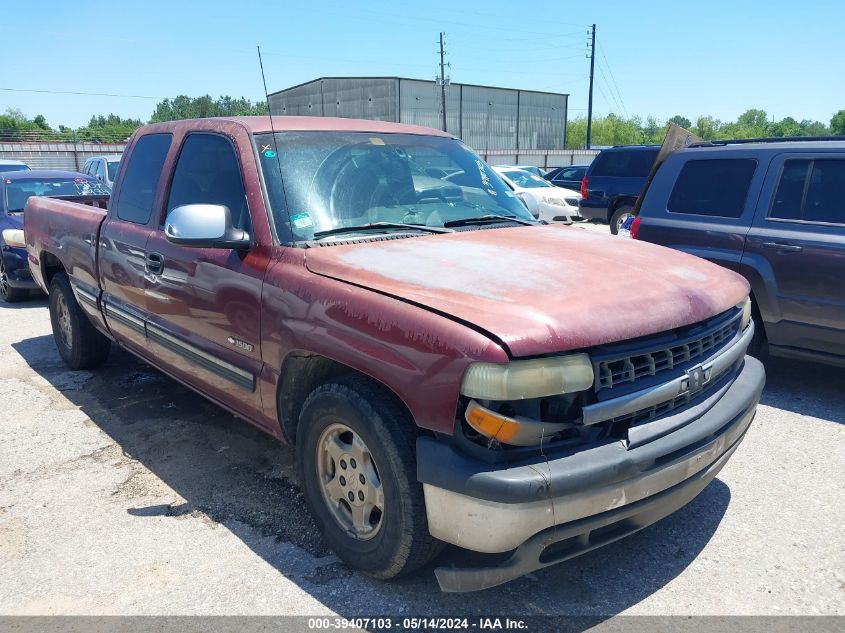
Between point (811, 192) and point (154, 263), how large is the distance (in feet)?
15.2

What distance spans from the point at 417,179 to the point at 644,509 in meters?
2.14

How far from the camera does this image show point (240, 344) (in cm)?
322

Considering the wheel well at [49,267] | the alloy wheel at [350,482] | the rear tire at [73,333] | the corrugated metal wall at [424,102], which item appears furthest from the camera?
the corrugated metal wall at [424,102]

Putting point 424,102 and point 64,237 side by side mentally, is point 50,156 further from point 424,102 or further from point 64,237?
point 424,102

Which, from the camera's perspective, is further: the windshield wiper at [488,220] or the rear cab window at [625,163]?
the rear cab window at [625,163]

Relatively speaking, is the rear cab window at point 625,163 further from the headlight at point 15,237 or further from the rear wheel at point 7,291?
the headlight at point 15,237

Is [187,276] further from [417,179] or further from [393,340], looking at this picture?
[393,340]

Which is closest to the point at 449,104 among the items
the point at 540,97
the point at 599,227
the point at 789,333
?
the point at 540,97

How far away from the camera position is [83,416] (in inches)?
183

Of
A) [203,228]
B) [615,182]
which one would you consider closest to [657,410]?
[203,228]

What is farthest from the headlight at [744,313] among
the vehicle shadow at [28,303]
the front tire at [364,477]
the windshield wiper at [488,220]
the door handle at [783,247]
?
the vehicle shadow at [28,303]

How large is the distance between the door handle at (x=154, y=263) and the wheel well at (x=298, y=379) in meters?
1.32

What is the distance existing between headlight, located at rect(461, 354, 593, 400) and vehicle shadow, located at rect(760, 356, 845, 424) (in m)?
3.24

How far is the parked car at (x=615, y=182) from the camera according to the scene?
13.9 m
